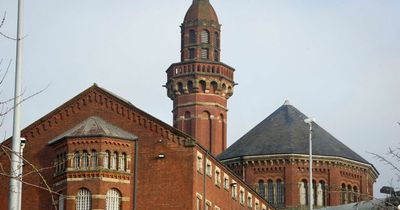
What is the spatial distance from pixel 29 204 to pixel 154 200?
765 cm

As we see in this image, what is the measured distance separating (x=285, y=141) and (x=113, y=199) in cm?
2993

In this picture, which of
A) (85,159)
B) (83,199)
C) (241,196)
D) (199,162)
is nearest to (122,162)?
(85,159)

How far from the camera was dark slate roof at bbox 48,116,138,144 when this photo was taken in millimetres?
66188

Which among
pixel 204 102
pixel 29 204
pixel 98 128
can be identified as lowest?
pixel 29 204

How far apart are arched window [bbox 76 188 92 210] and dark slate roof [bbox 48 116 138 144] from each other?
10.7ft

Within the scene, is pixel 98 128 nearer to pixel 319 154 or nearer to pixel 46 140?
pixel 46 140

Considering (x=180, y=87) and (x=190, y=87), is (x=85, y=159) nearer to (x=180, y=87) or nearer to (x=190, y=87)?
(x=190, y=87)

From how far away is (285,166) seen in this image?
9112cm

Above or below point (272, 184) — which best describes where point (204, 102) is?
above

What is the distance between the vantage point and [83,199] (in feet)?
214

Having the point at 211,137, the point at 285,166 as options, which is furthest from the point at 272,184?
the point at 211,137

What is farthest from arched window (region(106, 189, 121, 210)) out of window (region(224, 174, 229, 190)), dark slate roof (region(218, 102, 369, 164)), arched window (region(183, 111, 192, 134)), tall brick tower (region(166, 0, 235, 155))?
arched window (region(183, 111, 192, 134))

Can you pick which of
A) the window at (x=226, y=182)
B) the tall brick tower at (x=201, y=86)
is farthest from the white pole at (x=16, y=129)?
the tall brick tower at (x=201, y=86)

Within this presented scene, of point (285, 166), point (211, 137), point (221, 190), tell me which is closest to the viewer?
point (221, 190)
